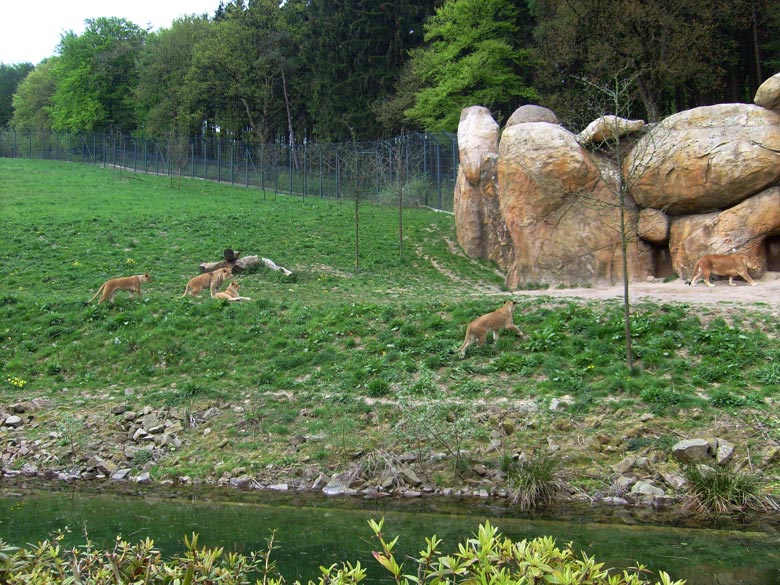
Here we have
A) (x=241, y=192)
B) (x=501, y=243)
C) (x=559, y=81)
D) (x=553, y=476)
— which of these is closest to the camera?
(x=553, y=476)

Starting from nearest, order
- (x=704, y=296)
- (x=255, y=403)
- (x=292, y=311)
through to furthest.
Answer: (x=255, y=403)
(x=704, y=296)
(x=292, y=311)

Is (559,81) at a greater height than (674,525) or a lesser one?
greater

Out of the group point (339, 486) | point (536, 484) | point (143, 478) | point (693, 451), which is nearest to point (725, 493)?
point (693, 451)

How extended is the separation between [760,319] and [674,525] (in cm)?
725

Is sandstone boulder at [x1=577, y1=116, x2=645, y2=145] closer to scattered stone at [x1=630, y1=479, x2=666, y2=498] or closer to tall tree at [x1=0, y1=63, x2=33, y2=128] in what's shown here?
scattered stone at [x1=630, y1=479, x2=666, y2=498]

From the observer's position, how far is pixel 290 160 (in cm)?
4469

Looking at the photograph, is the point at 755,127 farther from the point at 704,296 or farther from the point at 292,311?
the point at 292,311

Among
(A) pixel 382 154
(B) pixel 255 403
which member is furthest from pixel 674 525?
(A) pixel 382 154

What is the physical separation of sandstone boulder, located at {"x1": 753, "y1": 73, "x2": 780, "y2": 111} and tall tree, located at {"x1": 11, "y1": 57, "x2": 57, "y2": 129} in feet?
247

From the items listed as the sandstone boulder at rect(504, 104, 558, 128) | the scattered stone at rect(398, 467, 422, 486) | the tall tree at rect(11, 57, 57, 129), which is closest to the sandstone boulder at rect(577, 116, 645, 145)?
the sandstone boulder at rect(504, 104, 558, 128)

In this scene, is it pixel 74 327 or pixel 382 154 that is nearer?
pixel 74 327

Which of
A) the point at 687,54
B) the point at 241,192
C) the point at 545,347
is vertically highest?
the point at 687,54

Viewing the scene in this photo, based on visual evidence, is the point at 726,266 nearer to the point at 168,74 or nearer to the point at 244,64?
the point at 244,64

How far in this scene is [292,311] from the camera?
59.4ft
